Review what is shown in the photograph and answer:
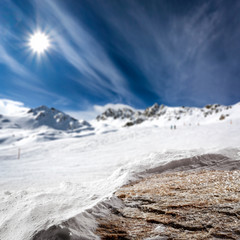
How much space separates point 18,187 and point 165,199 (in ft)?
22.5

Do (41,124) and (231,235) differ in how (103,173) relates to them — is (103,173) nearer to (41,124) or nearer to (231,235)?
(231,235)

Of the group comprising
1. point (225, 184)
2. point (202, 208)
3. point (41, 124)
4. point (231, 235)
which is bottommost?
point (231, 235)

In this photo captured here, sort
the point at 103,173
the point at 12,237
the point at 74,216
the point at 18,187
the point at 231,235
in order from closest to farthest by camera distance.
→ 1. the point at 231,235
2. the point at 12,237
3. the point at 74,216
4. the point at 18,187
5. the point at 103,173

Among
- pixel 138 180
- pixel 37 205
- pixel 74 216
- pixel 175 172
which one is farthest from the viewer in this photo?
pixel 175 172

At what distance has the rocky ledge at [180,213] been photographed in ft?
7.63

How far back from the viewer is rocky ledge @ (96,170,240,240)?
2.33 m

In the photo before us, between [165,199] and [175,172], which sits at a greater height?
[175,172]

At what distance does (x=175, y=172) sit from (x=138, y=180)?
1.67 metres

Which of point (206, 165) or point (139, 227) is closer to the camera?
point (139, 227)

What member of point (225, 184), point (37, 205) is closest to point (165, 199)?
point (225, 184)

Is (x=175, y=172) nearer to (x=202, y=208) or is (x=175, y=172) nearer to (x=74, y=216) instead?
(x=202, y=208)

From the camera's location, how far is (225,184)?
3477mm

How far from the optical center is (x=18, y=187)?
6184mm

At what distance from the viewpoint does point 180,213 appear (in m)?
2.78
